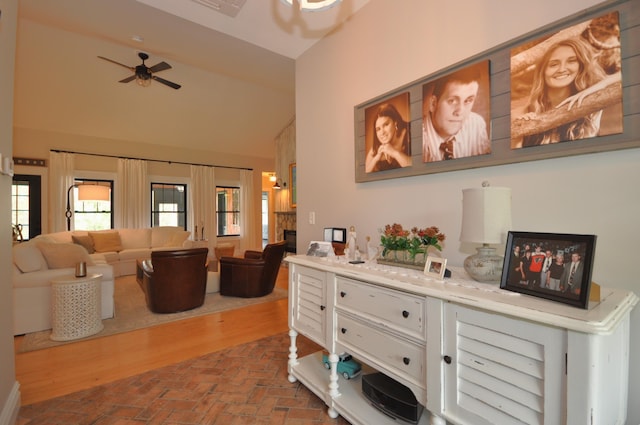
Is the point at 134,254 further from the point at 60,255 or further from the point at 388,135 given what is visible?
the point at 388,135

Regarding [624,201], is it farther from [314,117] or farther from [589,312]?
[314,117]

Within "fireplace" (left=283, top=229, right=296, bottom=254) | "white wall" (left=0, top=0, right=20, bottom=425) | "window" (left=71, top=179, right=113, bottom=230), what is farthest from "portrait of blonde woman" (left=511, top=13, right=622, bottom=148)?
"window" (left=71, top=179, right=113, bottom=230)

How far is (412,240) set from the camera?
1727 millimetres

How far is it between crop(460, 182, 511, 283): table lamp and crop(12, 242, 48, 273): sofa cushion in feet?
14.9

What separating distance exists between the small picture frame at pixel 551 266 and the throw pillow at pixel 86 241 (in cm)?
719

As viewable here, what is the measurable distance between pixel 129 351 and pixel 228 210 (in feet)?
21.1

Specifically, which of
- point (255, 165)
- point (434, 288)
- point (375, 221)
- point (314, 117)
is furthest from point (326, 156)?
point (255, 165)

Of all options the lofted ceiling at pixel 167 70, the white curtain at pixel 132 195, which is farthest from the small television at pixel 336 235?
the white curtain at pixel 132 195

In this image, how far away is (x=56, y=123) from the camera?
612cm

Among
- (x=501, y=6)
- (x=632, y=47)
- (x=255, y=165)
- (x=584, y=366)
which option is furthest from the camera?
(x=255, y=165)

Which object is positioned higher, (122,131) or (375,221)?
(122,131)

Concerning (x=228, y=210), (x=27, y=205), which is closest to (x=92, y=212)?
(x=27, y=205)

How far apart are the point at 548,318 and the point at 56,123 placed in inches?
334

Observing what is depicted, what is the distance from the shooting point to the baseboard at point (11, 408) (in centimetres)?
170
